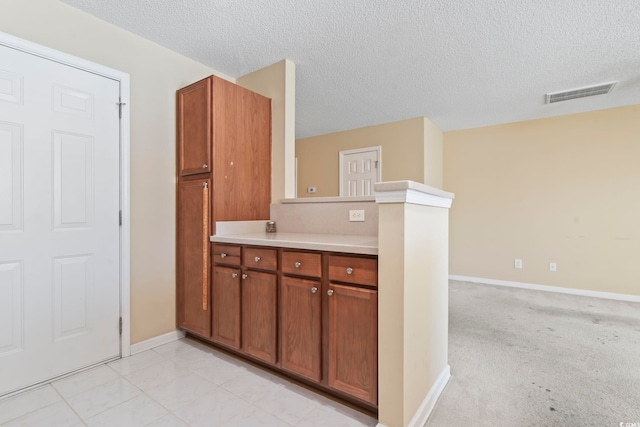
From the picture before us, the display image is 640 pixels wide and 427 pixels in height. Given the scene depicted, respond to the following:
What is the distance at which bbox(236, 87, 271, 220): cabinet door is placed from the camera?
2.58 meters

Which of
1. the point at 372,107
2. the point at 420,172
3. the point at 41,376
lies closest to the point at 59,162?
the point at 41,376

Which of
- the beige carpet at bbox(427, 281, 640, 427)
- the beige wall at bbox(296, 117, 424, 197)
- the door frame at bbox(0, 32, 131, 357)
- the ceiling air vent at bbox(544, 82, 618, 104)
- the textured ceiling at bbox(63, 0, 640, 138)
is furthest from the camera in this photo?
the beige wall at bbox(296, 117, 424, 197)

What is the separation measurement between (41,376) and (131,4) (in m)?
2.50

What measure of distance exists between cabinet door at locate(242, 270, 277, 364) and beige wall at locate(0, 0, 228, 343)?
0.90 metres

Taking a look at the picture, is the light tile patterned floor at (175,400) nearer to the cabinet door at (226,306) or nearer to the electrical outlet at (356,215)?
the cabinet door at (226,306)

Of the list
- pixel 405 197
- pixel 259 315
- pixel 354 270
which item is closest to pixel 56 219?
pixel 259 315

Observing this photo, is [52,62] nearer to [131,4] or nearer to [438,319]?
[131,4]

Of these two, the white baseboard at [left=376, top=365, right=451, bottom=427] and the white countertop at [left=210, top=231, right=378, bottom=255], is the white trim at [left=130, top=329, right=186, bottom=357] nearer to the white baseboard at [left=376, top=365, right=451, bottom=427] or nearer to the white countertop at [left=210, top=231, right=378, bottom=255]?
the white countertop at [left=210, top=231, right=378, bottom=255]

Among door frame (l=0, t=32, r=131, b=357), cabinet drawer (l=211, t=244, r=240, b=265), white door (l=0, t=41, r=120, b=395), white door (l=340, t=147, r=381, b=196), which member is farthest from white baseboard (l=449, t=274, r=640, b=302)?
white door (l=0, t=41, r=120, b=395)

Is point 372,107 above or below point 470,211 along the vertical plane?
above

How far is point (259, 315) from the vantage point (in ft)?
6.46

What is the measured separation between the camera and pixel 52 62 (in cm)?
192

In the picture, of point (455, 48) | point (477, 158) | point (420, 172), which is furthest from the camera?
point (477, 158)

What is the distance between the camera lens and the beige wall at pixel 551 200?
3.91 metres
